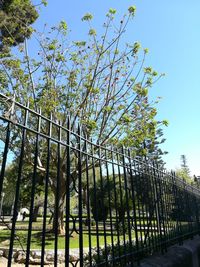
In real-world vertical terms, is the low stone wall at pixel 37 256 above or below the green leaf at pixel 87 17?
below

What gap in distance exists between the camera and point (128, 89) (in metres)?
13.9

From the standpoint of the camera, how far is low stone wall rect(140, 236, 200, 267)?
4078 millimetres

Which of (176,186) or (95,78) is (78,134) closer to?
(176,186)

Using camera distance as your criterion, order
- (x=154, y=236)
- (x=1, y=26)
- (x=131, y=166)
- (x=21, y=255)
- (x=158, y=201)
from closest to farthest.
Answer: (x=131, y=166) → (x=154, y=236) → (x=158, y=201) → (x=21, y=255) → (x=1, y=26)

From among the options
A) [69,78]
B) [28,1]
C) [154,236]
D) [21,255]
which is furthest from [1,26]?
[154,236]

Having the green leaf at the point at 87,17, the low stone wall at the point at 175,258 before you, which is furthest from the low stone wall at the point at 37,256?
the green leaf at the point at 87,17

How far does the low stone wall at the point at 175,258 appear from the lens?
161 inches

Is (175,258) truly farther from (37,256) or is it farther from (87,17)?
(87,17)

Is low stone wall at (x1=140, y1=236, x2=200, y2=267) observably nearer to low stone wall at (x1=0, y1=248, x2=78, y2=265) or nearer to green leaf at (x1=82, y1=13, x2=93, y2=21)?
low stone wall at (x1=0, y1=248, x2=78, y2=265)

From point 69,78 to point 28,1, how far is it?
5436 mm

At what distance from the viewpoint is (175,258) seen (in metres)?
4.70

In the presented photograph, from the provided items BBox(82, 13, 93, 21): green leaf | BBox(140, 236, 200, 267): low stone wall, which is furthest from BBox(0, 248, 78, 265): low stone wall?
BBox(82, 13, 93, 21): green leaf

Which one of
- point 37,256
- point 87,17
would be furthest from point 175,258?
point 87,17

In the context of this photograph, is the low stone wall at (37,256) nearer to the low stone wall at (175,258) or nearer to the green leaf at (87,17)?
the low stone wall at (175,258)
